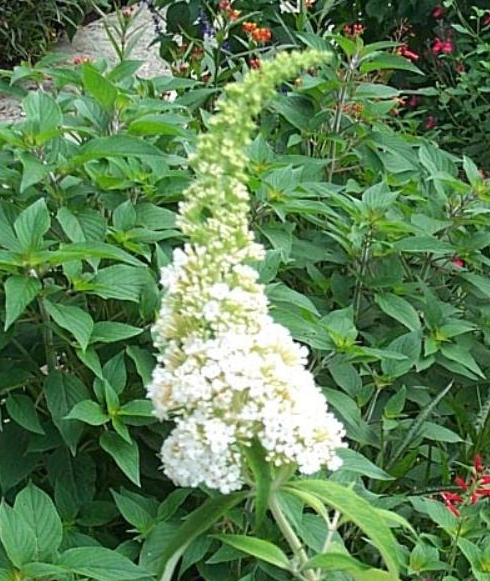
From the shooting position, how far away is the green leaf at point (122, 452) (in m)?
1.73

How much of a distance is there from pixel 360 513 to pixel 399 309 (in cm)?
106

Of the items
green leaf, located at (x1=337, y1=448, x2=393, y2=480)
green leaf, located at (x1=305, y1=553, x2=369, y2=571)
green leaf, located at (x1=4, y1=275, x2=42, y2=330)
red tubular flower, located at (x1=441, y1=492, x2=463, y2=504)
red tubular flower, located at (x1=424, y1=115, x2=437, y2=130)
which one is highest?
green leaf, located at (x1=4, y1=275, x2=42, y2=330)

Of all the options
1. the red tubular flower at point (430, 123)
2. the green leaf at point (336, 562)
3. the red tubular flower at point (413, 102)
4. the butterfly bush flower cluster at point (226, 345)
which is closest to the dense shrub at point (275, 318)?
the green leaf at point (336, 562)

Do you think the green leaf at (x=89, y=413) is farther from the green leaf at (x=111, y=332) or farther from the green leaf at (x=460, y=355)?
the green leaf at (x=460, y=355)

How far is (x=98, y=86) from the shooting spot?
2.10 m

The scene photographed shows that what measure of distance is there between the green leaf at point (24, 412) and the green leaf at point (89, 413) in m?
0.10

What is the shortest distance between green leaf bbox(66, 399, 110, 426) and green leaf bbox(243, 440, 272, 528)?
61cm

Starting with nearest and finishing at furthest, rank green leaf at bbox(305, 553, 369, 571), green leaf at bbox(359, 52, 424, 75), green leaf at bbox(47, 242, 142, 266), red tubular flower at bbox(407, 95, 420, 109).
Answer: green leaf at bbox(305, 553, 369, 571), green leaf at bbox(47, 242, 142, 266), green leaf at bbox(359, 52, 424, 75), red tubular flower at bbox(407, 95, 420, 109)

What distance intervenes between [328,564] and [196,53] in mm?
2806

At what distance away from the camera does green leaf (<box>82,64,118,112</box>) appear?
209cm

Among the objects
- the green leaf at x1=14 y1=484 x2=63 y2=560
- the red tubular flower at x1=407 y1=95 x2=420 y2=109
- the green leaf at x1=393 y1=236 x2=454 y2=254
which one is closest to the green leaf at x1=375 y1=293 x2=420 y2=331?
the green leaf at x1=393 y1=236 x2=454 y2=254

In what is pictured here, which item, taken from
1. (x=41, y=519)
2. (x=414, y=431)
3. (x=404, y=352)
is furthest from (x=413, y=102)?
(x=41, y=519)

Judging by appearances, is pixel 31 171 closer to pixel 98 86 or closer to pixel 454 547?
pixel 98 86

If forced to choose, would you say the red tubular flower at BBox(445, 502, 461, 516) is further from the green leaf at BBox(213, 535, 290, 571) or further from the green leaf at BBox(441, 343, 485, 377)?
the green leaf at BBox(213, 535, 290, 571)
